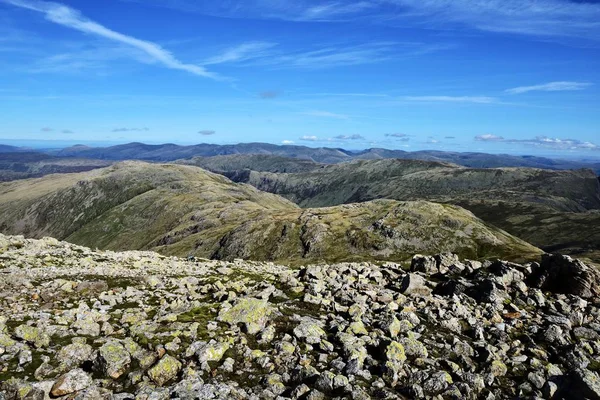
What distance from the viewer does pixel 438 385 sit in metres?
15.3

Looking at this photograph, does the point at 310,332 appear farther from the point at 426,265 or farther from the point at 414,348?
the point at 426,265

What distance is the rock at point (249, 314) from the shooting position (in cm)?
1916

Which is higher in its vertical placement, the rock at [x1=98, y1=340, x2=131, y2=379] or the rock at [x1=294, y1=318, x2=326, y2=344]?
the rock at [x1=98, y1=340, x2=131, y2=379]

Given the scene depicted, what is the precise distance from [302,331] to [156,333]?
6.68m

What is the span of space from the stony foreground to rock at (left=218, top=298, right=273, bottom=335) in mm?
62

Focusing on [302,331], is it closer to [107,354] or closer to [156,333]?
[156,333]

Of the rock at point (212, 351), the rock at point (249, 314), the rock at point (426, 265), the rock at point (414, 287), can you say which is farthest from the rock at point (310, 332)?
the rock at point (426, 265)

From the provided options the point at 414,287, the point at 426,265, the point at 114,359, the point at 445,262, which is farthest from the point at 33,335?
the point at 445,262

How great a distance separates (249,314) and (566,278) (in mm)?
22098

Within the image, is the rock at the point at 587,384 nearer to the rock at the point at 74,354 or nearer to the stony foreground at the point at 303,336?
the stony foreground at the point at 303,336

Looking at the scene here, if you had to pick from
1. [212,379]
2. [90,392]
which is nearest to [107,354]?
[90,392]

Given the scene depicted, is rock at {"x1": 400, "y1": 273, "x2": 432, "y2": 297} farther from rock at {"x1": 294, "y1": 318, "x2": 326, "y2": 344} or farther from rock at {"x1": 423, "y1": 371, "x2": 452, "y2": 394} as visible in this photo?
rock at {"x1": 423, "y1": 371, "x2": 452, "y2": 394}

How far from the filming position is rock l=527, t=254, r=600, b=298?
26344 millimetres

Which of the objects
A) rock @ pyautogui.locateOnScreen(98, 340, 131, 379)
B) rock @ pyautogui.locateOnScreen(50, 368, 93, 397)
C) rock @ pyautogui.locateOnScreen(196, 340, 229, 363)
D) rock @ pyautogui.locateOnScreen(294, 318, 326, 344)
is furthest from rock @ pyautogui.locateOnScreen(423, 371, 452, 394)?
rock @ pyautogui.locateOnScreen(50, 368, 93, 397)
